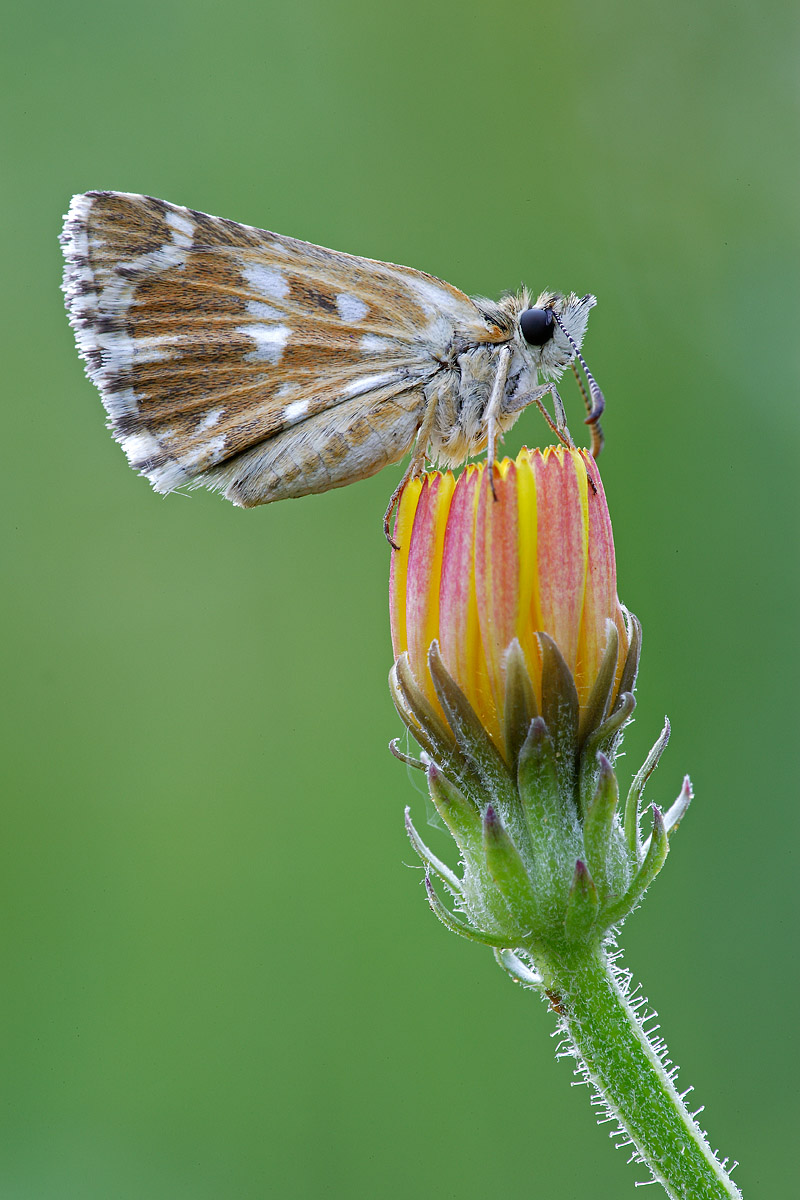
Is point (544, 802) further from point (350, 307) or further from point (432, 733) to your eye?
point (350, 307)

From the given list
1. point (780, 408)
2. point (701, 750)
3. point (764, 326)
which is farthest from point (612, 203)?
point (701, 750)

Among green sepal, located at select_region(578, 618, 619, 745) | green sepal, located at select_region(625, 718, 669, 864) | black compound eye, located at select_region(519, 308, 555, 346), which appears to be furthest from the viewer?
black compound eye, located at select_region(519, 308, 555, 346)

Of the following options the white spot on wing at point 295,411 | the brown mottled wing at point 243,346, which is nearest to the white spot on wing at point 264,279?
the brown mottled wing at point 243,346

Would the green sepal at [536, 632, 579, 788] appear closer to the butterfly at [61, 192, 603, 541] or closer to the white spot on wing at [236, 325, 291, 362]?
the butterfly at [61, 192, 603, 541]

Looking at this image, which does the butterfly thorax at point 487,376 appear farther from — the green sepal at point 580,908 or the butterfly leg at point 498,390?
the green sepal at point 580,908

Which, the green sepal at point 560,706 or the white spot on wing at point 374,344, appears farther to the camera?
the white spot on wing at point 374,344

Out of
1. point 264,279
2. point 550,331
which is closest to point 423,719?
point 550,331

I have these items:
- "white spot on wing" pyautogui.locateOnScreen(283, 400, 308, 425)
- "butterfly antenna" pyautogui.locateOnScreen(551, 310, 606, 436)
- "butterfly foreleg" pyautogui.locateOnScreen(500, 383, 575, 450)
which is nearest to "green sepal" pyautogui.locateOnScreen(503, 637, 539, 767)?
"butterfly antenna" pyautogui.locateOnScreen(551, 310, 606, 436)
